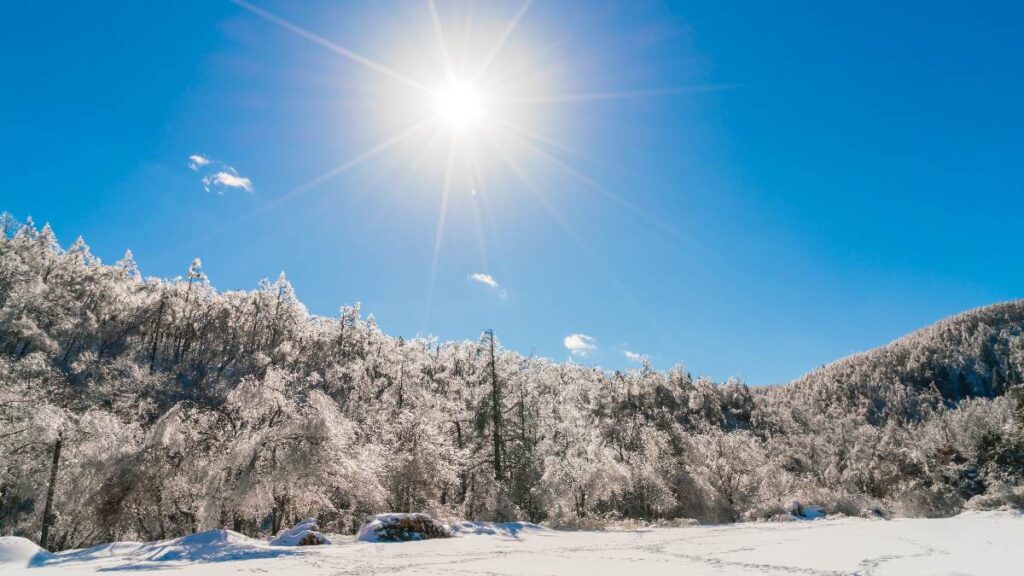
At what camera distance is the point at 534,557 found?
455 inches

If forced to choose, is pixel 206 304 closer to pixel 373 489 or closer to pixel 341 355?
pixel 341 355

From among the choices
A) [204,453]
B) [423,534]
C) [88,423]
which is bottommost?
[423,534]

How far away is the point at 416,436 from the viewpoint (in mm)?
24609

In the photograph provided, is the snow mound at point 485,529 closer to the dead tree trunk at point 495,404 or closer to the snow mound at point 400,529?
the snow mound at point 400,529

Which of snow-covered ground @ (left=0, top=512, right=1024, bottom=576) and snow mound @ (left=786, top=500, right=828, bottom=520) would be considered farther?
snow mound @ (left=786, top=500, right=828, bottom=520)

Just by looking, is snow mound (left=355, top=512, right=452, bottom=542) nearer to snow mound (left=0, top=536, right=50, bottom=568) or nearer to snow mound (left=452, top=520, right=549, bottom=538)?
snow mound (left=452, top=520, right=549, bottom=538)

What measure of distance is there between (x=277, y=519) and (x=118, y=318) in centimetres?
7335

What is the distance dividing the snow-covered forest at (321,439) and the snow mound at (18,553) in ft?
23.7

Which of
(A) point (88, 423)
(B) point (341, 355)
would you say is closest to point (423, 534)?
(A) point (88, 423)

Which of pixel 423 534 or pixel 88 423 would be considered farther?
pixel 88 423

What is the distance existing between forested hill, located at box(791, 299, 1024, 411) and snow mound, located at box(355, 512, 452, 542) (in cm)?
18275

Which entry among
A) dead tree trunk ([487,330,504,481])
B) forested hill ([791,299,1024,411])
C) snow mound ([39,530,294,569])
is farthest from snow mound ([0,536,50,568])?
forested hill ([791,299,1024,411])

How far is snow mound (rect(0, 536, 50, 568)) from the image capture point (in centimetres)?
932

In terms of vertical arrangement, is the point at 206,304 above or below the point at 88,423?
above
